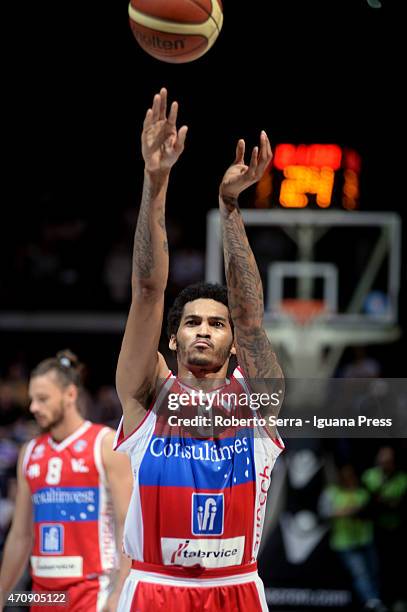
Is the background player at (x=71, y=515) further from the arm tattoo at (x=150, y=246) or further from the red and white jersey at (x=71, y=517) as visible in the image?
the arm tattoo at (x=150, y=246)

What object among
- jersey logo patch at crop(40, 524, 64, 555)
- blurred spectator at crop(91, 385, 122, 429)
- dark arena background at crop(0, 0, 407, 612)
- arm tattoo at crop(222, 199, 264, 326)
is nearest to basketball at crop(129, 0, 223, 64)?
arm tattoo at crop(222, 199, 264, 326)

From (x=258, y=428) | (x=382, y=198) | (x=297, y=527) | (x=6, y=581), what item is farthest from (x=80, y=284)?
(x=258, y=428)

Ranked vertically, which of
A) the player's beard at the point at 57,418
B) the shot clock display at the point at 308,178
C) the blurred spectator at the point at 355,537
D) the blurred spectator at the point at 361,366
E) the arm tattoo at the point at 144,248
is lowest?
the blurred spectator at the point at 355,537

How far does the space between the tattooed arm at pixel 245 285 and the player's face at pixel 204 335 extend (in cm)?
6

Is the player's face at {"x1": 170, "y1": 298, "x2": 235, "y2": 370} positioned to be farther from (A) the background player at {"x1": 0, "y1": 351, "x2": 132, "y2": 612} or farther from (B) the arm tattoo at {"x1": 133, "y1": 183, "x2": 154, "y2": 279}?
(A) the background player at {"x1": 0, "y1": 351, "x2": 132, "y2": 612}

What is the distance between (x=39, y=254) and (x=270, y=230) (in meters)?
3.33

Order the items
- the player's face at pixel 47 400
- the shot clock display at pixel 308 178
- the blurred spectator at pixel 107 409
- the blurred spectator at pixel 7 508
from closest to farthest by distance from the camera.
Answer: the player's face at pixel 47 400
the blurred spectator at pixel 7 508
the shot clock display at pixel 308 178
the blurred spectator at pixel 107 409

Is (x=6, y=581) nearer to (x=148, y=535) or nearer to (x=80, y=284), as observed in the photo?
(x=148, y=535)

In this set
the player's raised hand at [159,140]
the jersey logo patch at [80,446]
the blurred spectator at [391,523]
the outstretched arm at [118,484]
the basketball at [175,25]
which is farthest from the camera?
the blurred spectator at [391,523]

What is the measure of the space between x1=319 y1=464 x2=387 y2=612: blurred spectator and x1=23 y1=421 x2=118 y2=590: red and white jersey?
4572 millimetres

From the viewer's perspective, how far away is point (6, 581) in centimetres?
552

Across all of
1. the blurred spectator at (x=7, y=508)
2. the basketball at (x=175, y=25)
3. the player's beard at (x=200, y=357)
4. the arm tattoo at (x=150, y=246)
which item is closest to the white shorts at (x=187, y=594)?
the player's beard at (x=200, y=357)

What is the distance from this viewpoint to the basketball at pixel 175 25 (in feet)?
15.6

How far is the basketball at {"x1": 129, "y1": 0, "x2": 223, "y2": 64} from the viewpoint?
187 inches
